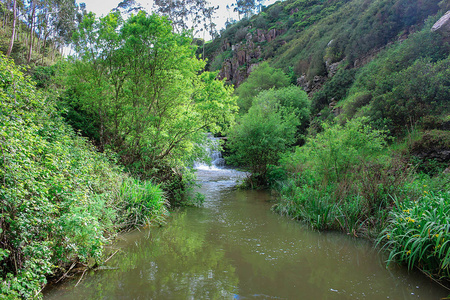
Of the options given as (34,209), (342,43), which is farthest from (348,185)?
(342,43)

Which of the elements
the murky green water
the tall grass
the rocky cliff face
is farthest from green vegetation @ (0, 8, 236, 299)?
the rocky cliff face

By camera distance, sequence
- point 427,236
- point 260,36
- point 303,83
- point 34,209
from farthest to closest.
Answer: point 260,36 < point 303,83 < point 427,236 < point 34,209

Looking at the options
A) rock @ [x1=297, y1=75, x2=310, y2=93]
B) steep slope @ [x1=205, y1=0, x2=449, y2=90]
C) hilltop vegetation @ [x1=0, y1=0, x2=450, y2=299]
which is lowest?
hilltop vegetation @ [x1=0, y1=0, x2=450, y2=299]

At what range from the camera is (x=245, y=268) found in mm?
5137

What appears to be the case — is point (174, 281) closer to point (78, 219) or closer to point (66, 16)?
point (78, 219)

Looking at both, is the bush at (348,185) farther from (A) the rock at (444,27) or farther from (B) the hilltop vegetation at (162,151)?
(A) the rock at (444,27)

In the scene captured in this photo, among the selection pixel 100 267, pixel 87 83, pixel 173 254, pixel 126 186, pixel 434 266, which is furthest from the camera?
pixel 87 83

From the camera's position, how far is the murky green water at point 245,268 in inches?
165

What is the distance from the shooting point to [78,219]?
405 cm

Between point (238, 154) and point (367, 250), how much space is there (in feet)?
30.1

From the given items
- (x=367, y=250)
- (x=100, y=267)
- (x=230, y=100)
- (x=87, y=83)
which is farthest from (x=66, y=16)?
(x=367, y=250)

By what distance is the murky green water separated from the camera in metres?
4.20

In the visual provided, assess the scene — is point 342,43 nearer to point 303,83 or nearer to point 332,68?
point 332,68

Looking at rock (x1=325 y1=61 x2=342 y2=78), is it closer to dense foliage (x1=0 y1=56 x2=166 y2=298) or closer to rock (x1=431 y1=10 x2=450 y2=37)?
rock (x1=431 y1=10 x2=450 y2=37)
